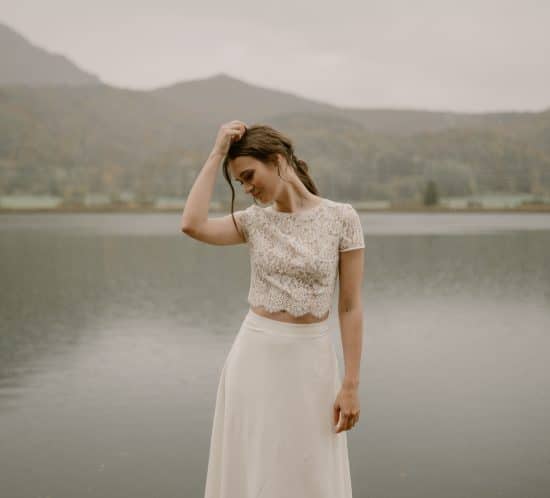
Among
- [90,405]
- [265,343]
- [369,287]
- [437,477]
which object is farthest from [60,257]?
[265,343]

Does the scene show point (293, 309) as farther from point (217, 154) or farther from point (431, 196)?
point (431, 196)

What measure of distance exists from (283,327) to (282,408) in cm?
31

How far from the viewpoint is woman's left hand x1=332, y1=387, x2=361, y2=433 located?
8.00 feet

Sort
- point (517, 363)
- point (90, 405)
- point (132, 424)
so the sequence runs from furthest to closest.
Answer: point (517, 363) < point (90, 405) < point (132, 424)

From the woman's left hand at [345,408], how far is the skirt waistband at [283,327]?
0.24 m

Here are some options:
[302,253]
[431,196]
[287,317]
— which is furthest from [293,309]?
[431,196]

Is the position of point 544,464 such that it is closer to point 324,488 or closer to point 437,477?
point 437,477

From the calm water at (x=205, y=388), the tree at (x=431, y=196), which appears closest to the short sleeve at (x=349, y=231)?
the calm water at (x=205, y=388)

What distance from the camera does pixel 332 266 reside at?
2396mm

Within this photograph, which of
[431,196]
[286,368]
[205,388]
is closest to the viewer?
[286,368]

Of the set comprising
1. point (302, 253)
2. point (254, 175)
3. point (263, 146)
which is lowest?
point (302, 253)

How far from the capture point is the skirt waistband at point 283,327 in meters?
2.39

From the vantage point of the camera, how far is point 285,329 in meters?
2.39

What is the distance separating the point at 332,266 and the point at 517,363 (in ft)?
22.9
